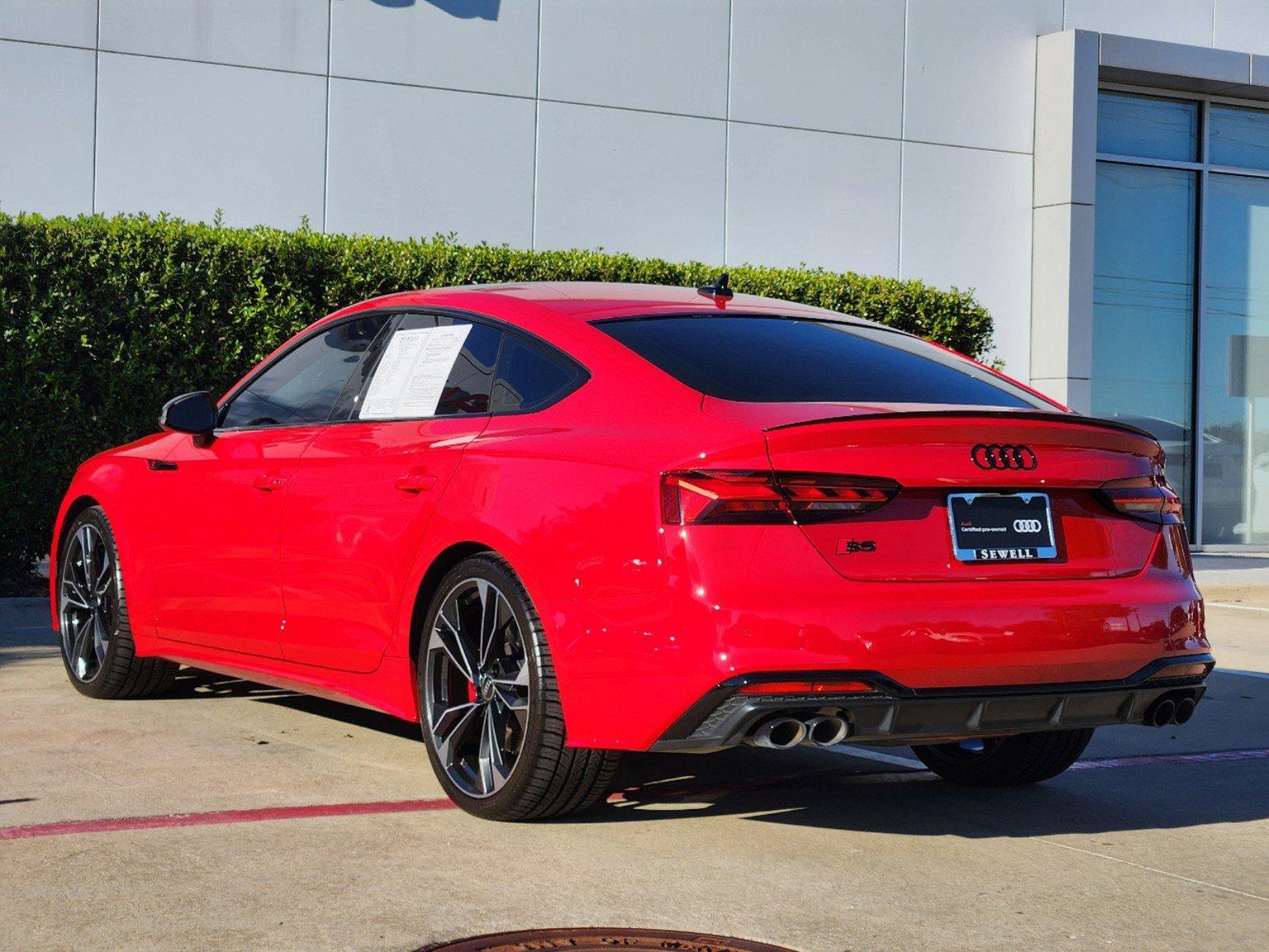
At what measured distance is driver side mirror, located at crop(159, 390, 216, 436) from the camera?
20.6 ft

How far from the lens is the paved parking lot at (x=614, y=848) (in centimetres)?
388

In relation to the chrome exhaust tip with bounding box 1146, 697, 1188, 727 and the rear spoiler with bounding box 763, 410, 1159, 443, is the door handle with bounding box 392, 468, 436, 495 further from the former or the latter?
the chrome exhaust tip with bounding box 1146, 697, 1188, 727

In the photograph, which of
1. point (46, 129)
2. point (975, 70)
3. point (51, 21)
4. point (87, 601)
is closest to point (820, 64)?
point (975, 70)

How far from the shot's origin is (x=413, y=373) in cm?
552

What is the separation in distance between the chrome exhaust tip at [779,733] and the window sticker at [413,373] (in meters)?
1.63

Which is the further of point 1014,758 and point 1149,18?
point 1149,18

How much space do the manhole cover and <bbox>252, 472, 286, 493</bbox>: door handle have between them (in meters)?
2.39

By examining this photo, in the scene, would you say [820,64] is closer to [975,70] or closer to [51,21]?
[975,70]

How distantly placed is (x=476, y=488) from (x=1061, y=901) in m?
1.89

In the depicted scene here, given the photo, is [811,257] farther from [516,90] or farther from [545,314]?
[545,314]

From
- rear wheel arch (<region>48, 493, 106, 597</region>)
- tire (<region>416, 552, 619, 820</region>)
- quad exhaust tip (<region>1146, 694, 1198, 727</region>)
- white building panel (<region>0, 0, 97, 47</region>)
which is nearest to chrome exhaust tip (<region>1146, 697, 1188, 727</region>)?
quad exhaust tip (<region>1146, 694, 1198, 727</region>)

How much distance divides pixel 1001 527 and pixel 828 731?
73cm

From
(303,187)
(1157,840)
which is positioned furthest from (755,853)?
(303,187)

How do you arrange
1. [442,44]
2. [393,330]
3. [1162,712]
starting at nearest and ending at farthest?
[1162,712] < [393,330] < [442,44]
